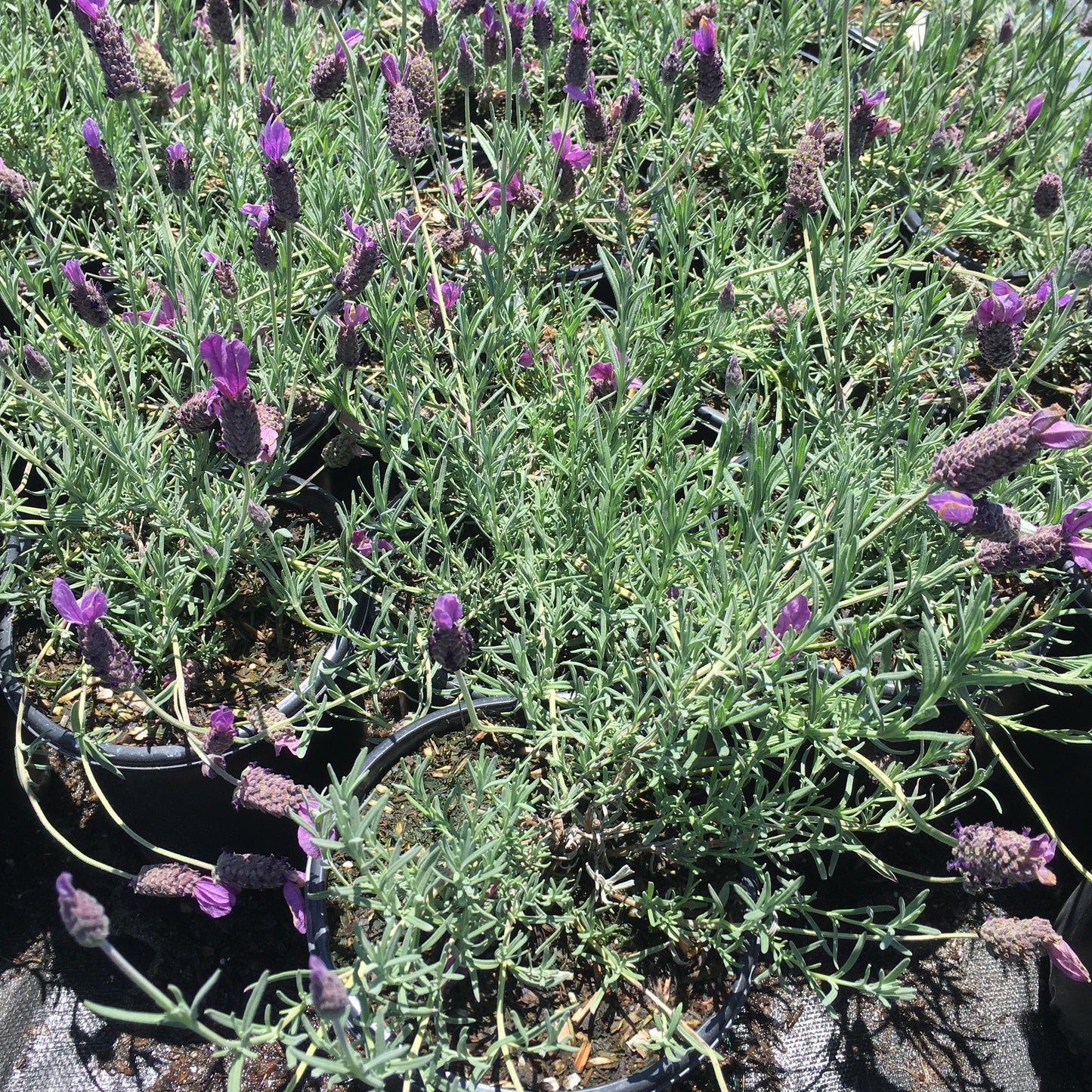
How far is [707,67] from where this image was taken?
5.85 ft

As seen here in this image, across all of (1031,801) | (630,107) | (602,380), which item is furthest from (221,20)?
(1031,801)

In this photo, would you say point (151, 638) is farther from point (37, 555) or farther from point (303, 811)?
point (303, 811)

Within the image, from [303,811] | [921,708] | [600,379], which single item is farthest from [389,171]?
[921,708]

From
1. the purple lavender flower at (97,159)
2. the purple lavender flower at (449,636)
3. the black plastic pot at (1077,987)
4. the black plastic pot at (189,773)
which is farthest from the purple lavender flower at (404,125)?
the black plastic pot at (1077,987)

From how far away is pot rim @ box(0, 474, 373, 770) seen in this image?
4.81 feet

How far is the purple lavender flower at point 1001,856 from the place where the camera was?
1.11 m

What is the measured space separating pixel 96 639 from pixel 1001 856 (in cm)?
103

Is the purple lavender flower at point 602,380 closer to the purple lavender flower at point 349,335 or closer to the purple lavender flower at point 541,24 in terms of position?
the purple lavender flower at point 349,335

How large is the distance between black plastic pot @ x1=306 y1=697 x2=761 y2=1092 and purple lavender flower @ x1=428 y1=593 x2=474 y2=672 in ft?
0.58

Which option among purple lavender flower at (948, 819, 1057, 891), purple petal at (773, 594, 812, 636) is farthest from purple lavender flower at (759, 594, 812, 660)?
purple lavender flower at (948, 819, 1057, 891)

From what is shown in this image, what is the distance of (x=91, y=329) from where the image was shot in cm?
182

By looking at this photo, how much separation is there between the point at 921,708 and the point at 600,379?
79cm

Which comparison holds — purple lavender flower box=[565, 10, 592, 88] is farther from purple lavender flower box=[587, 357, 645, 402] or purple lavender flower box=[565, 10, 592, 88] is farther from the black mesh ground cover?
the black mesh ground cover

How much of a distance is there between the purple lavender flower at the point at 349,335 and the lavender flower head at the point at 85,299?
345 millimetres
